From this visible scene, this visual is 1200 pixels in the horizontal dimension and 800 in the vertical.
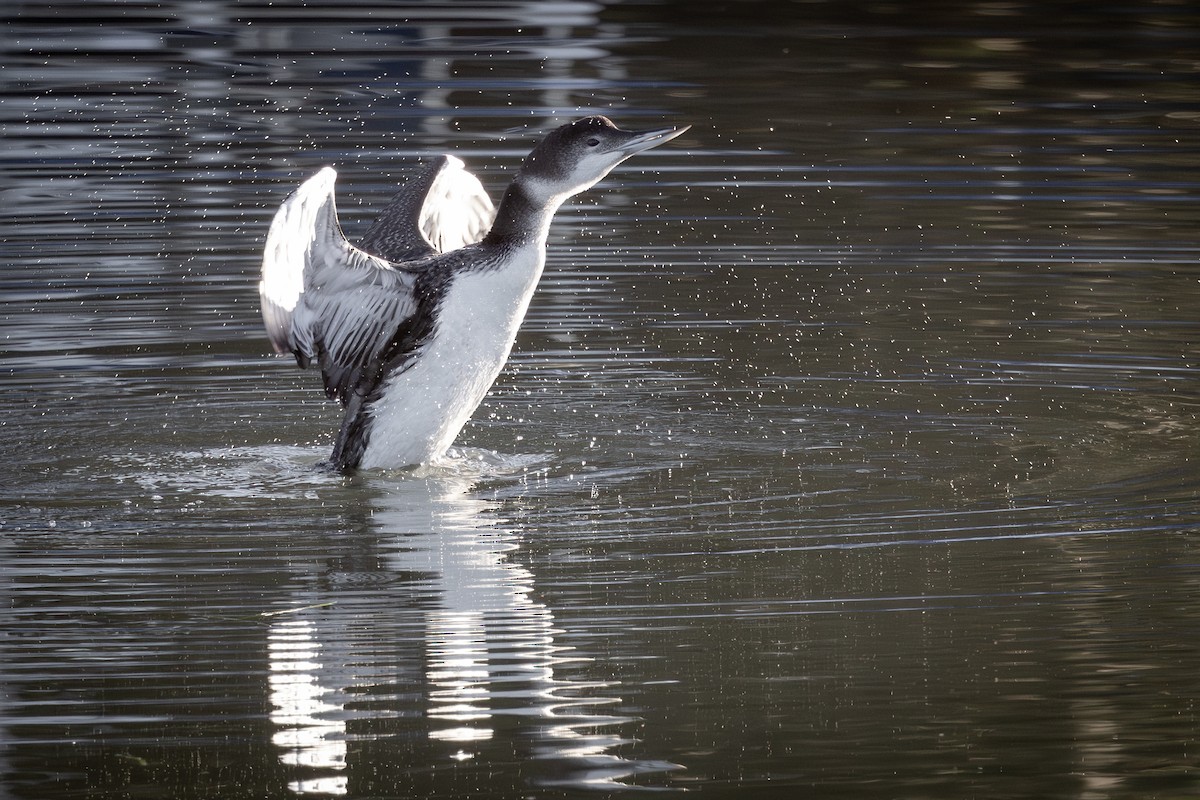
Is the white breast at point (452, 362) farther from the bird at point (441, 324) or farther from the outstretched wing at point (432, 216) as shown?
the outstretched wing at point (432, 216)

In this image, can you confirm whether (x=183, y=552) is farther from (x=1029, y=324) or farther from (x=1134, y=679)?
(x=1029, y=324)

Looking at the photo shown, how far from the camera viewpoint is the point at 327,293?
645cm

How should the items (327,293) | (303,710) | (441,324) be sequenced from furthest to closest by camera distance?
(441,324) → (327,293) → (303,710)

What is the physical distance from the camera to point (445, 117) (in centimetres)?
1295

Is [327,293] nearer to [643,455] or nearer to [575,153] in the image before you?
[575,153]

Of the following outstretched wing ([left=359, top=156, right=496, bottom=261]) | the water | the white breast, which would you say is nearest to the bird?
the white breast

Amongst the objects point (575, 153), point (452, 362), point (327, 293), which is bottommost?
point (452, 362)

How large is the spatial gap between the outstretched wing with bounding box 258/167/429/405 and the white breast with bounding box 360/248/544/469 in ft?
0.45

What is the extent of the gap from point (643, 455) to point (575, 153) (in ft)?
3.27

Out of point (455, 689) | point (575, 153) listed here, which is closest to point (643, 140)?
point (575, 153)

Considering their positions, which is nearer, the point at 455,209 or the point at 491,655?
the point at 491,655

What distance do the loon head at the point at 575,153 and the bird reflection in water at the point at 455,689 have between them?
5.27 feet

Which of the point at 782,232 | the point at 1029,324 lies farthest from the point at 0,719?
the point at 782,232

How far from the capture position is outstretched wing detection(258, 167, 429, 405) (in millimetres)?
5938
